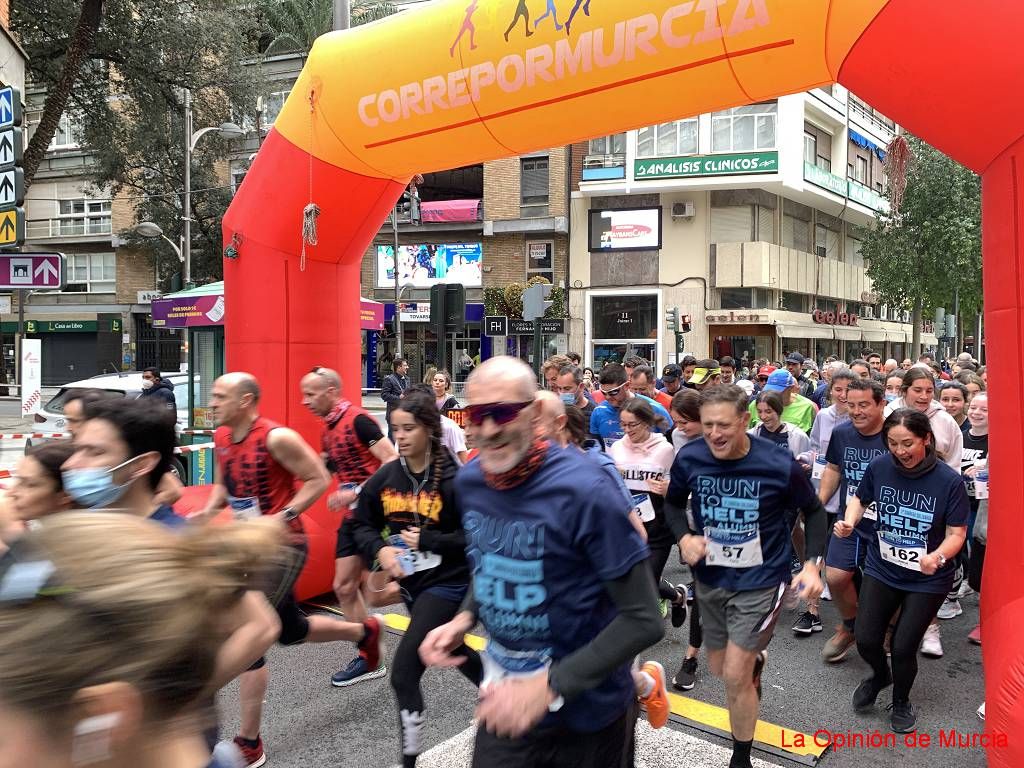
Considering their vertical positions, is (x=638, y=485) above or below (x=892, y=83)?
below

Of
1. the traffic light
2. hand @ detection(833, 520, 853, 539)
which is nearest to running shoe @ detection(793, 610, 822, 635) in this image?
hand @ detection(833, 520, 853, 539)

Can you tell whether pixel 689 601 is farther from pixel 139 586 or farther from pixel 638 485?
pixel 139 586

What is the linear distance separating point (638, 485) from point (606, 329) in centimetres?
2601

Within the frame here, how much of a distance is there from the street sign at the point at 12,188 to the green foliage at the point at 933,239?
83.0ft

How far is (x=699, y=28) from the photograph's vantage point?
12.9 feet

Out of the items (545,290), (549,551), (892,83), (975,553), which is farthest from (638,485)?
(545,290)

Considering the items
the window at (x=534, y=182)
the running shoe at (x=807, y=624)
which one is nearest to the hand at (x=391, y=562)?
the running shoe at (x=807, y=624)

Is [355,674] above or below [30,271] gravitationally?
below

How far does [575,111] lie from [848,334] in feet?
113

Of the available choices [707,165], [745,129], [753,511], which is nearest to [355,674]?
[753,511]

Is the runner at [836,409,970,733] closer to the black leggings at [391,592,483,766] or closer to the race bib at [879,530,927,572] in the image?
the race bib at [879,530,927,572]

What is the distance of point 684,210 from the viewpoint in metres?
29.8

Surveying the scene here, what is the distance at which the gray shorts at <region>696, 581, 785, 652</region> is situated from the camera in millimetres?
3568

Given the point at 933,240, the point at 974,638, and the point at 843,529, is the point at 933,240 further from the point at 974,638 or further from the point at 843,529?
the point at 843,529
